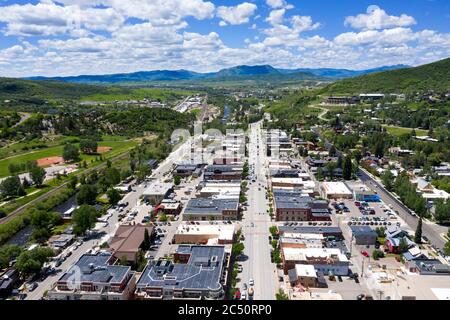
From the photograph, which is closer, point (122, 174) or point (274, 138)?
point (122, 174)

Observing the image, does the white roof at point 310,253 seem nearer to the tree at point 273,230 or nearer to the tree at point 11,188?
the tree at point 273,230

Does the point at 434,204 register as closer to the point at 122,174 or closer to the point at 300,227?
the point at 300,227

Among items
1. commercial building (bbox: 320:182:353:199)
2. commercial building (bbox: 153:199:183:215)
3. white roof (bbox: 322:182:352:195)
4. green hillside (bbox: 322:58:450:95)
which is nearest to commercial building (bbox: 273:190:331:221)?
commercial building (bbox: 320:182:353:199)

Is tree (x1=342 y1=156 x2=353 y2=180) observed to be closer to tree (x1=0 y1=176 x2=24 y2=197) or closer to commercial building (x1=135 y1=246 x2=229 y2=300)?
commercial building (x1=135 y1=246 x2=229 y2=300)

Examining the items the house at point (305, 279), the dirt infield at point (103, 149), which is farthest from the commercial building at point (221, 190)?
the dirt infield at point (103, 149)

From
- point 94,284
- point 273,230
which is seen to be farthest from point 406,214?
point 94,284
